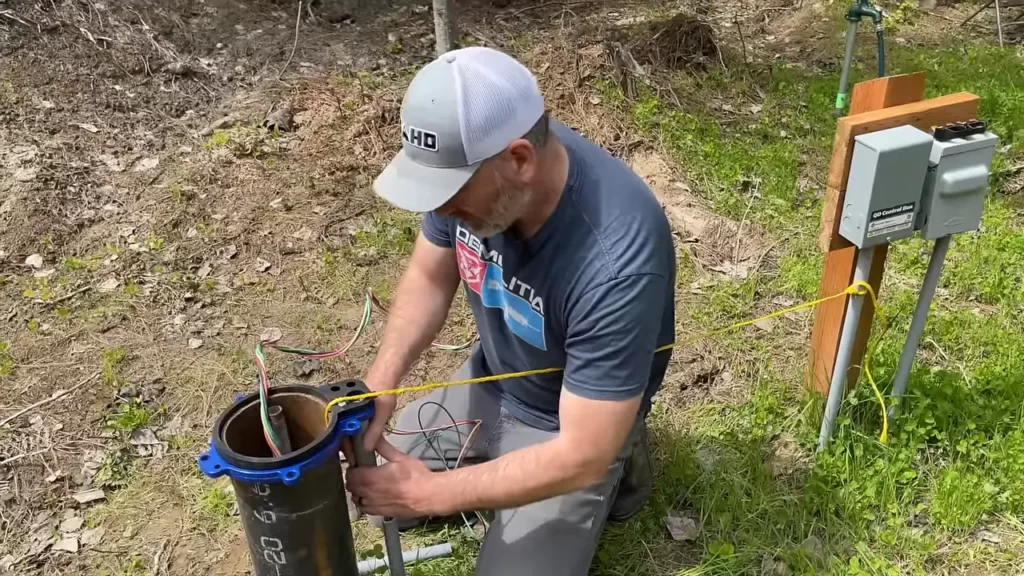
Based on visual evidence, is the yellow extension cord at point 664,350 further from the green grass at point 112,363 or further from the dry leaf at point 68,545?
the green grass at point 112,363

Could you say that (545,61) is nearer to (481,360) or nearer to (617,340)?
(481,360)

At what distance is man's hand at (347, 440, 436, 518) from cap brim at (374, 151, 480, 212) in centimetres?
66

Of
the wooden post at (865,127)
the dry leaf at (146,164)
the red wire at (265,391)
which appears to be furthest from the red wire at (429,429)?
the dry leaf at (146,164)

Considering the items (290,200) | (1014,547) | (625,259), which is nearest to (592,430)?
(625,259)

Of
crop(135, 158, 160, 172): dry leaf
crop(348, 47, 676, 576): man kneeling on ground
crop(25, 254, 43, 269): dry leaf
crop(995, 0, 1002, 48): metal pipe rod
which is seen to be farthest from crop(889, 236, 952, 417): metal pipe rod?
crop(995, 0, 1002, 48): metal pipe rod

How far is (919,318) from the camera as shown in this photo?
8.38 feet

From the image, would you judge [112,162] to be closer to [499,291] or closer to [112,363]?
[112,363]

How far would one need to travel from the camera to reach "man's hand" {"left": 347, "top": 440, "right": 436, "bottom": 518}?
194 centimetres

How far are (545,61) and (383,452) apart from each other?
3801 millimetres

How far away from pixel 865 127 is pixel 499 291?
112 centimetres

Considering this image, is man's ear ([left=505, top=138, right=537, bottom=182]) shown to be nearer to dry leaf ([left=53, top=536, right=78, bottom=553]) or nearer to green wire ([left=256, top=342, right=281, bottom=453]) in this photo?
green wire ([left=256, top=342, right=281, bottom=453])

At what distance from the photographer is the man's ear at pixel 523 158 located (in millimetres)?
1718

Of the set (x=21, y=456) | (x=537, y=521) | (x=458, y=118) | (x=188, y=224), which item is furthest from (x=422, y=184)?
(x=188, y=224)

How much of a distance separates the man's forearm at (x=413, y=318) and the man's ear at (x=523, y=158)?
2.42 ft
